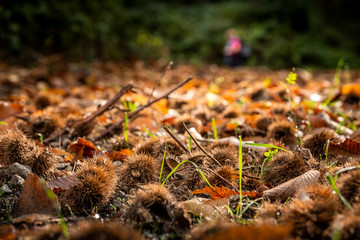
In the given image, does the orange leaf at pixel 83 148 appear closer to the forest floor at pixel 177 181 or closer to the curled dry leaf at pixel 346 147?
the forest floor at pixel 177 181

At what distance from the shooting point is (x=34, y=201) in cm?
116

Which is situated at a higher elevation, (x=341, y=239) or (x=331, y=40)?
(x=331, y=40)

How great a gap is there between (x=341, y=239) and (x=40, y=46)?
227 inches

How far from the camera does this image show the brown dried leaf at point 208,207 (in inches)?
47.1

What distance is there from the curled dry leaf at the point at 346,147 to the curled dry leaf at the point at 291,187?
1.02ft

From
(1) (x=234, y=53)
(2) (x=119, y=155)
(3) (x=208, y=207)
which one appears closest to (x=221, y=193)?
(3) (x=208, y=207)

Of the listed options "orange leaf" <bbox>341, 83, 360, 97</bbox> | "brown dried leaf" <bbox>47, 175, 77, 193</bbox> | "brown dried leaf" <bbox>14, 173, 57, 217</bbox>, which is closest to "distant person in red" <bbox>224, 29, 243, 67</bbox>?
"orange leaf" <bbox>341, 83, 360, 97</bbox>

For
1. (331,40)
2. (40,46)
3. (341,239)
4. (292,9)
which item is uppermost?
(292,9)

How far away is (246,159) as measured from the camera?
5.68 feet

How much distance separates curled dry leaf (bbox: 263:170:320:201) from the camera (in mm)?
1251

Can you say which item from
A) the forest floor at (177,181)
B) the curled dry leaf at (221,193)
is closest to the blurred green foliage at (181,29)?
the forest floor at (177,181)

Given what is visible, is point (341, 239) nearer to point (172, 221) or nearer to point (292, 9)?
point (172, 221)

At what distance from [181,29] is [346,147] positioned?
502 inches

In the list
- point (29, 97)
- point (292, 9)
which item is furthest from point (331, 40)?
point (29, 97)
